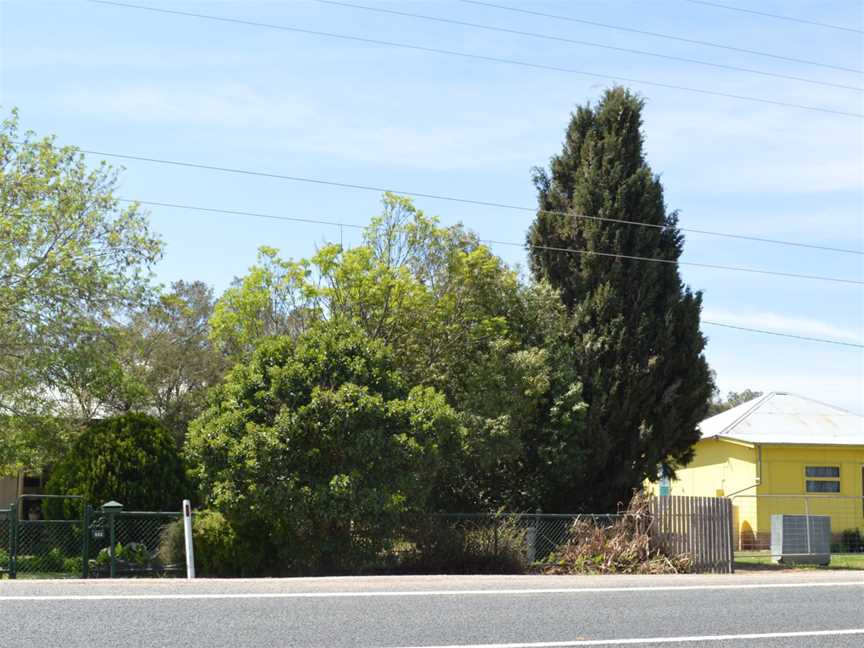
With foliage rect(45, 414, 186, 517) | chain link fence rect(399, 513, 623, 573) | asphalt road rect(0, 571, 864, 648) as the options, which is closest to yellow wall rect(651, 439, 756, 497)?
chain link fence rect(399, 513, 623, 573)

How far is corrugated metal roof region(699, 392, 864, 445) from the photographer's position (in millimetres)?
29609

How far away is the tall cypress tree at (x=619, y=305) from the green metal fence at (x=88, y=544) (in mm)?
8897

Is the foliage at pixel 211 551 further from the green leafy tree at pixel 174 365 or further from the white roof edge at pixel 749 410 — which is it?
the white roof edge at pixel 749 410

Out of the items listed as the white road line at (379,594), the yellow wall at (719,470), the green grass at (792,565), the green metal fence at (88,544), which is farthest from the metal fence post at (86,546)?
the yellow wall at (719,470)

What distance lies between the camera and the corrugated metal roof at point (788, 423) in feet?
97.1

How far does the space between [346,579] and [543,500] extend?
9617mm

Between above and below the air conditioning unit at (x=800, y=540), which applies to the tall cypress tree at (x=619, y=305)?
above

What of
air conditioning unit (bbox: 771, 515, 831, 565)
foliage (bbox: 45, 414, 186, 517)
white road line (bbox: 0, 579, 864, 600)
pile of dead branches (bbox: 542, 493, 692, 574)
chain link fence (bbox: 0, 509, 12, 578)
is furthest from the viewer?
air conditioning unit (bbox: 771, 515, 831, 565)

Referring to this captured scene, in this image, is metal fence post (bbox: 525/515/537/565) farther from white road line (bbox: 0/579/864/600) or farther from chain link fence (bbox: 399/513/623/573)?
white road line (bbox: 0/579/864/600)

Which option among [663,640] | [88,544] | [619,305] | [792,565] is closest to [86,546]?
[88,544]

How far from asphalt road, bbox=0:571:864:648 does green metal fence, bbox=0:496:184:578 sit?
488 cm

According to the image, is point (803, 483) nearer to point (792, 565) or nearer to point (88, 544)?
point (792, 565)

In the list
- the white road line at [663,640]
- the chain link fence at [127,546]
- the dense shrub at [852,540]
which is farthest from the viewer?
the dense shrub at [852,540]

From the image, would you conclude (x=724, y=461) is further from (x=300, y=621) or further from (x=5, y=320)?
(x=300, y=621)
